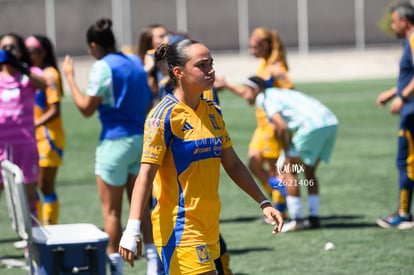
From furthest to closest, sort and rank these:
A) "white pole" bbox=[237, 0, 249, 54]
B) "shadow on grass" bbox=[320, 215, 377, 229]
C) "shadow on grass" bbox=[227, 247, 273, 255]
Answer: "white pole" bbox=[237, 0, 249, 54] → "shadow on grass" bbox=[320, 215, 377, 229] → "shadow on grass" bbox=[227, 247, 273, 255]

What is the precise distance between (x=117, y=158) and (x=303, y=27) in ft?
116

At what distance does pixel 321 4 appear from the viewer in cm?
4284

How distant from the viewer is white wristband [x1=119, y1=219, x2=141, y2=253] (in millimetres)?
5316

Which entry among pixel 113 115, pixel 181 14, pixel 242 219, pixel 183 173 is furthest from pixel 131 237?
pixel 181 14

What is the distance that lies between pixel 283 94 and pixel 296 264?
2244 millimetres

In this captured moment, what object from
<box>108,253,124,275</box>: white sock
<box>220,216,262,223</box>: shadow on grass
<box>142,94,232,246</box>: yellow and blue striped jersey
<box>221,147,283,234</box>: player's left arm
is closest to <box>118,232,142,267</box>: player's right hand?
<box>142,94,232,246</box>: yellow and blue striped jersey

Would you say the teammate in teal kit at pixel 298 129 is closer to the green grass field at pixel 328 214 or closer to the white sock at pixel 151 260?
the green grass field at pixel 328 214

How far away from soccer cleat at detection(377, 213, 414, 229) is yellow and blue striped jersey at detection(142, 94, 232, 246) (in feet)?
16.5

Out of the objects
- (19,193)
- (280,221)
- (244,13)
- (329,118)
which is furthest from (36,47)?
(244,13)

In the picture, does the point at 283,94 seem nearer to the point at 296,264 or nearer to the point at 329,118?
the point at 329,118

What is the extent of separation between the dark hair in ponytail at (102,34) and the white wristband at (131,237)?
322 centimetres

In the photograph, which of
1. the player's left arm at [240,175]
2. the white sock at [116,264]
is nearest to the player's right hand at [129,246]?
the player's left arm at [240,175]

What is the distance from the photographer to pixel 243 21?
43.0m

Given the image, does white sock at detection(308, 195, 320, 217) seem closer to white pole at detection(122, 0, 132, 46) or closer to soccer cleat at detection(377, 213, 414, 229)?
soccer cleat at detection(377, 213, 414, 229)
